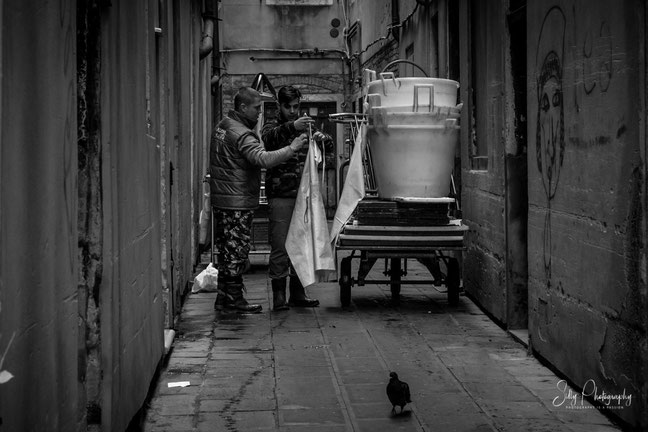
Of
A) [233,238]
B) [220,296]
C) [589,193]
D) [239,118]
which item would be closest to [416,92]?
[239,118]

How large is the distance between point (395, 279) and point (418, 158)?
48.5 inches

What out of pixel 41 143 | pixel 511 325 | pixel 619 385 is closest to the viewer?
pixel 41 143

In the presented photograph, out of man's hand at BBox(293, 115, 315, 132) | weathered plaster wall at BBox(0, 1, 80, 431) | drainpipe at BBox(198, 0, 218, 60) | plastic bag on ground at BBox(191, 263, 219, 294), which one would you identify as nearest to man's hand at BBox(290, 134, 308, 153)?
man's hand at BBox(293, 115, 315, 132)

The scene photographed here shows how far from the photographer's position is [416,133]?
8992 millimetres

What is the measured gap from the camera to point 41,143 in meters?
2.86

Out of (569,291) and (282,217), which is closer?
(569,291)

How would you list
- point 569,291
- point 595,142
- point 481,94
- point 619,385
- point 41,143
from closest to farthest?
point 41,143, point 619,385, point 595,142, point 569,291, point 481,94

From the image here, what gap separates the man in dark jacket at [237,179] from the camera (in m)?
8.73

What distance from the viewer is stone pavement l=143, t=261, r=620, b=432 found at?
5316mm

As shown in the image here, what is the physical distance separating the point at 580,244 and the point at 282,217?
394 cm

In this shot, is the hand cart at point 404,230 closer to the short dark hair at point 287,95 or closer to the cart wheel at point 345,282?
the cart wheel at point 345,282

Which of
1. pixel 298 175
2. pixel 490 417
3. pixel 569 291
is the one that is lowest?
pixel 490 417

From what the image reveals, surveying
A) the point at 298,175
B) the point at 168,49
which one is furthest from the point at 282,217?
the point at 168,49

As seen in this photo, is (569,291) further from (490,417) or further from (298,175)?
(298,175)
